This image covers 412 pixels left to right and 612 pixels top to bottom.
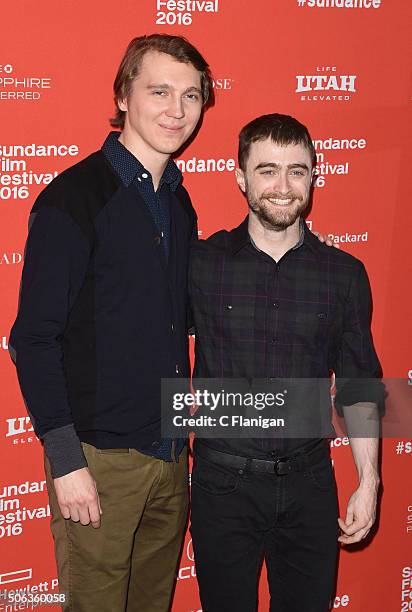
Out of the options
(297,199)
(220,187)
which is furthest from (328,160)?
(297,199)

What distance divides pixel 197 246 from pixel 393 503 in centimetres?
167

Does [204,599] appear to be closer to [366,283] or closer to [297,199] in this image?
[366,283]

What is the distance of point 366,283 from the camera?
252 centimetres

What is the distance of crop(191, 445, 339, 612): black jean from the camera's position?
2.44m

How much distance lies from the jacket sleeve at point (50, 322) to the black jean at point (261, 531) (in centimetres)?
50

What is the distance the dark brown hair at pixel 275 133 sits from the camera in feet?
8.01

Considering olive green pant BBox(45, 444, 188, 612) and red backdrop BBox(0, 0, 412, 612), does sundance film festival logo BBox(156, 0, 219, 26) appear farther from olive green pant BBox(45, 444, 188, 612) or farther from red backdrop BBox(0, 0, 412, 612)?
olive green pant BBox(45, 444, 188, 612)

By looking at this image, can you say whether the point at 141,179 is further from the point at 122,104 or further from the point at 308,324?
the point at 308,324

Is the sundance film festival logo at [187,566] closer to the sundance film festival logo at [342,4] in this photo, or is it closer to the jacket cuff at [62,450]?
the jacket cuff at [62,450]

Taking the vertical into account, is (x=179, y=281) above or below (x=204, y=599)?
above

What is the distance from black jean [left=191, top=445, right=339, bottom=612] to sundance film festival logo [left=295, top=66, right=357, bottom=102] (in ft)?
4.59

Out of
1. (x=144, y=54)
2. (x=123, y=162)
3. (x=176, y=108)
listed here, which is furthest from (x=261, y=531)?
(x=144, y=54)

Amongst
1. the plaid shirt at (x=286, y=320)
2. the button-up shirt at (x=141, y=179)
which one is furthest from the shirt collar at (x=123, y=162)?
the plaid shirt at (x=286, y=320)

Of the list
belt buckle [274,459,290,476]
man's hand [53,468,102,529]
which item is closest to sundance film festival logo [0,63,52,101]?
man's hand [53,468,102,529]
